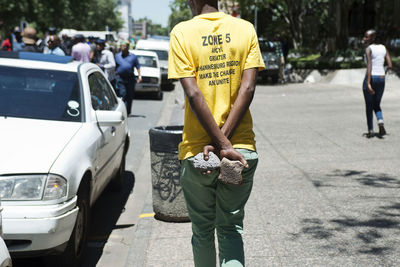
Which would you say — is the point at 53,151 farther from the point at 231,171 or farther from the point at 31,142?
the point at 231,171

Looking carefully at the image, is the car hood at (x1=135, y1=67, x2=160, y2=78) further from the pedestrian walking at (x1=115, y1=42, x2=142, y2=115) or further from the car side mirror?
the car side mirror

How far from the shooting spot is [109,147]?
5.43 meters

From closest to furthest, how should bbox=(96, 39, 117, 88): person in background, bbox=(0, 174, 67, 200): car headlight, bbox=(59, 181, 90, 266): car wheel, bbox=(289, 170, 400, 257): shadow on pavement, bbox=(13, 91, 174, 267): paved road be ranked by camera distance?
bbox=(0, 174, 67, 200): car headlight → bbox=(59, 181, 90, 266): car wheel → bbox=(289, 170, 400, 257): shadow on pavement → bbox=(13, 91, 174, 267): paved road → bbox=(96, 39, 117, 88): person in background

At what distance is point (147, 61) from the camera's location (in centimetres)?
1980

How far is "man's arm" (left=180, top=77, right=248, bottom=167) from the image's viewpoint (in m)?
2.66

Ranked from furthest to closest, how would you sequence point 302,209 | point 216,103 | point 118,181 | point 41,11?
1. point 41,11
2. point 118,181
3. point 302,209
4. point 216,103

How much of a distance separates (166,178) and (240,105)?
8.35ft

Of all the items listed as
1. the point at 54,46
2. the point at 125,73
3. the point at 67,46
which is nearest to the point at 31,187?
the point at 54,46

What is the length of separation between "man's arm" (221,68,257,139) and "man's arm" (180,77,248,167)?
59mm

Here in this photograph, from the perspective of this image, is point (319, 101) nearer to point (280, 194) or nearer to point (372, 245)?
point (280, 194)

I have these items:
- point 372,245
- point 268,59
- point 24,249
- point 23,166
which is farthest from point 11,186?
point 268,59

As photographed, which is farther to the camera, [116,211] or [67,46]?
[67,46]

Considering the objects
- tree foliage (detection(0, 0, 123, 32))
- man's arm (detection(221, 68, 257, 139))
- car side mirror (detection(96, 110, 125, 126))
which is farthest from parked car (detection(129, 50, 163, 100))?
tree foliage (detection(0, 0, 123, 32))

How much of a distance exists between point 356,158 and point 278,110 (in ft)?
20.0
